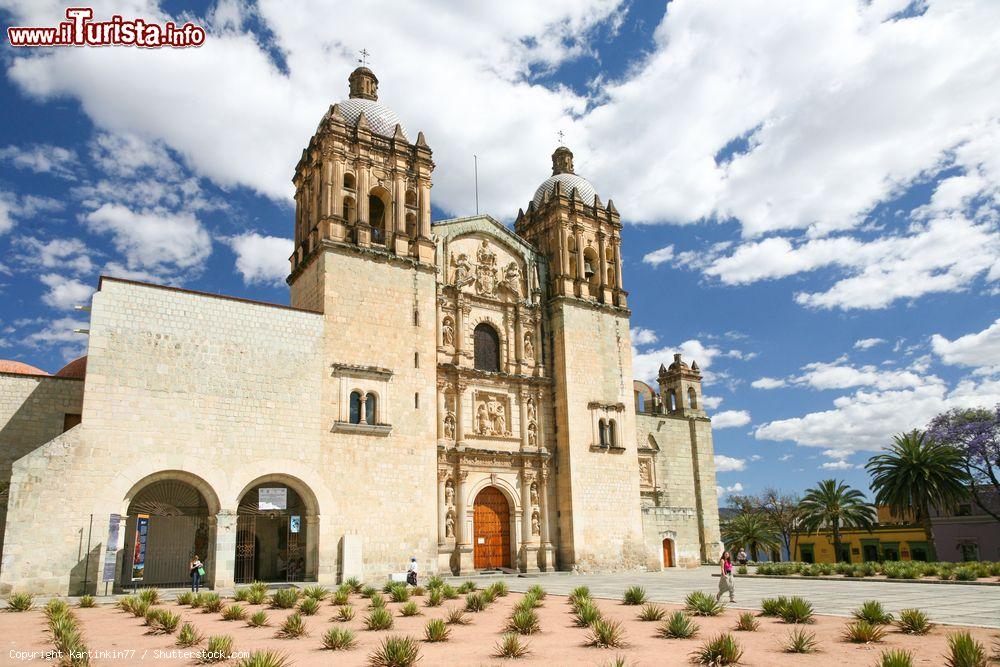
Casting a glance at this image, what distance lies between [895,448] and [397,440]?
1072 inches

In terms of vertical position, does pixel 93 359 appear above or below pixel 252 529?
above

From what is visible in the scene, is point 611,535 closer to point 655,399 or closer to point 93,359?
point 655,399

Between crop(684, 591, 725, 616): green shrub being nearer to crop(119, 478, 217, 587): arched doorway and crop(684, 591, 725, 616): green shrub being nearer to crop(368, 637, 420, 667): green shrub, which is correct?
crop(368, 637, 420, 667): green shrub

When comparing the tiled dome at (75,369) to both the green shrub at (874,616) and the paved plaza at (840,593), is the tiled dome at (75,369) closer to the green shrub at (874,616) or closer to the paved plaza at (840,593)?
the paved plaza at (840,593)

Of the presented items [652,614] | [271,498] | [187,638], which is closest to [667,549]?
[271,498]

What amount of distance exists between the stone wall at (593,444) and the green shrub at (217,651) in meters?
20.0

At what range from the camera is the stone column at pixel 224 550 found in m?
20.7

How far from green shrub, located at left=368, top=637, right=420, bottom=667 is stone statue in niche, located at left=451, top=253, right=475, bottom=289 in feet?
68.3

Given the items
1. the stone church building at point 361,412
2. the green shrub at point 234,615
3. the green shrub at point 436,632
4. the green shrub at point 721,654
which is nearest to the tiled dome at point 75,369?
the stone church building at point 361,412

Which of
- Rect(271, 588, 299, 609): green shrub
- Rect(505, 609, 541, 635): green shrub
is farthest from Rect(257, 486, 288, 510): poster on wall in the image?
Rect(505, 609, 541, 635): green shrub

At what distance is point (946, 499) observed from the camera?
36531 mm

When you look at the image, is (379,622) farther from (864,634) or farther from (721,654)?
(864,634)

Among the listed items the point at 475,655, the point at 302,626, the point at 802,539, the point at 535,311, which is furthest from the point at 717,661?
the point at 802,539

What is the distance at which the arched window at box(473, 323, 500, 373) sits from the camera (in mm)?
29959
